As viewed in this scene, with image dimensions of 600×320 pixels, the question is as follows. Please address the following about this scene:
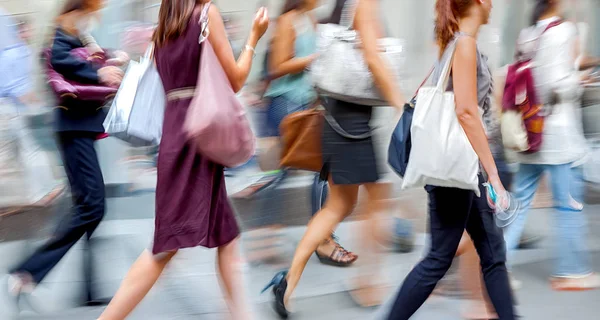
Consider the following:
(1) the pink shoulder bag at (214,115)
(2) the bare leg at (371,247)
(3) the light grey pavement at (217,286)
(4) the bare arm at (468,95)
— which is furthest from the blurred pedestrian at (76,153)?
(4) the bare arm at (468,95)

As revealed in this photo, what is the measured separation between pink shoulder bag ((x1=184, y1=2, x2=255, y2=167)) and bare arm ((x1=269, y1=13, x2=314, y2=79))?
160 centimetres

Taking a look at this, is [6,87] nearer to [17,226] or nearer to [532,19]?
[17,226]

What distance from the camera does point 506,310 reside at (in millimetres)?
3807

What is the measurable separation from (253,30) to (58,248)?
172 cm

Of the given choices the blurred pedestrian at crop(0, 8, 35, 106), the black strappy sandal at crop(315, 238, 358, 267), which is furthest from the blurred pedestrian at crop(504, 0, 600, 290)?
the blurred pedestrian at crop(0, 8, 35, 106)

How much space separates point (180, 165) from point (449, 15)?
50.5 inches

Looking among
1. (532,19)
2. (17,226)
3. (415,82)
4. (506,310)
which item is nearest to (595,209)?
(415,82)

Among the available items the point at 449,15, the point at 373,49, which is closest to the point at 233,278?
the point at 373,49

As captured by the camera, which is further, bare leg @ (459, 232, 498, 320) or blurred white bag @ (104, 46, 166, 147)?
bare leg @ (459, 232, 498, 320)

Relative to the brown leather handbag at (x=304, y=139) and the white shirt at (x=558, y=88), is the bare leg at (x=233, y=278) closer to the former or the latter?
the brown leather handbag at (x=304, y=139)

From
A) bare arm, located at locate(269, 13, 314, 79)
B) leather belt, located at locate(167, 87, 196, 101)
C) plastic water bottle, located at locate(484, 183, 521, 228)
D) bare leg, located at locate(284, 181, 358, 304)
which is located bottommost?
bare leg, located at locate(284, 181, 358, 304)

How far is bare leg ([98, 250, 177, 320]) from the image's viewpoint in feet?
12.2

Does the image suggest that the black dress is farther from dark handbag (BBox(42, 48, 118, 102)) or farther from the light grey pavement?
dark handbag (BBox(42, 48, 118, 102))

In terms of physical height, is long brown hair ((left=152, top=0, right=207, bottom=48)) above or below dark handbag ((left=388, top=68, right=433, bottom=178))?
above
